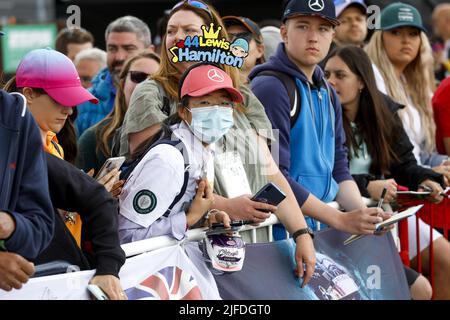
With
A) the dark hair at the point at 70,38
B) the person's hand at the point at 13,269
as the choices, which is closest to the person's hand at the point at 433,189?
the dark hair at the point at 70,38

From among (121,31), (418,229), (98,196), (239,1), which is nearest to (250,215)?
(98,196)

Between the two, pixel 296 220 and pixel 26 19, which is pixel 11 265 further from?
pixel 26 19

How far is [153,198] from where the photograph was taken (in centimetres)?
443

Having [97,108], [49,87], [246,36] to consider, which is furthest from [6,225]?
[97,108]

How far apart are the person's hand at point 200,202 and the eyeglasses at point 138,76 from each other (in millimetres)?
1840

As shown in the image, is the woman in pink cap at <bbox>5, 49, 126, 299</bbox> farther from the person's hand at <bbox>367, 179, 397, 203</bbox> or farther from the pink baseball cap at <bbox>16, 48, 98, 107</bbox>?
the person's hand at <bbox>367, 179, 397, 203</bbox>

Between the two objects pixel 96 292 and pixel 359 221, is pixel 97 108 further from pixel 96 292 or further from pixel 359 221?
pixel 96 292

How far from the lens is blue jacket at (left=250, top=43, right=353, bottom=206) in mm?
5621

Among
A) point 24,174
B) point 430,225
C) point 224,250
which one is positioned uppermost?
point 24,174

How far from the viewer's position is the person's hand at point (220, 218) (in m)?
4.52

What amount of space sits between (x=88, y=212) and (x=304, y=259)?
161 cm

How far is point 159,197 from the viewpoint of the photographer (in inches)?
175

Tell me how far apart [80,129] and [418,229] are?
8.19 feet

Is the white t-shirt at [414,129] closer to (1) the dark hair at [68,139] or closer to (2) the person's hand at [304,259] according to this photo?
(2) the person's hand at [304,259]
